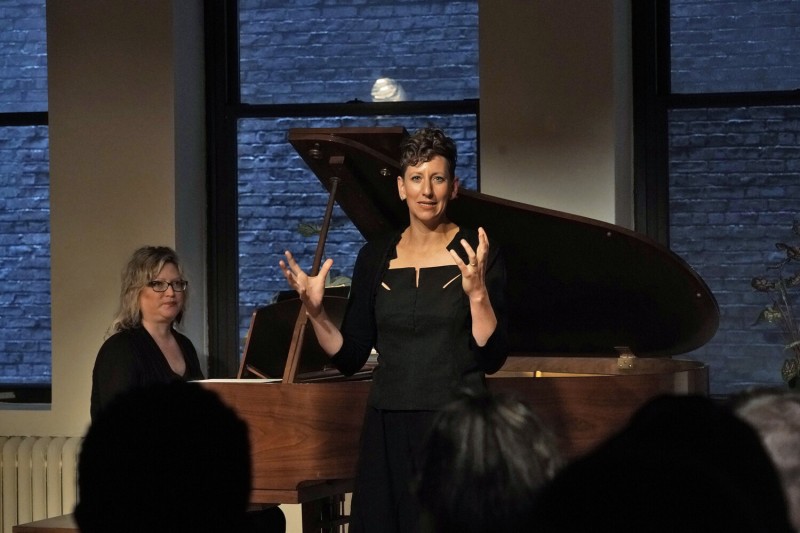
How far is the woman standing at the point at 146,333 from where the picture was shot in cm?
382

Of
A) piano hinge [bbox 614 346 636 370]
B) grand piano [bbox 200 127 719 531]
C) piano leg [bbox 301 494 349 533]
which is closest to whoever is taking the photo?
grand piano [bbox 200 127 719 531]

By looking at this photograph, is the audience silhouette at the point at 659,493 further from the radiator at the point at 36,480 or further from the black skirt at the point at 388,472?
the radiator at the point at 36,480

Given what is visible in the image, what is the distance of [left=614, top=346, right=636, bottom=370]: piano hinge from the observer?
405cm

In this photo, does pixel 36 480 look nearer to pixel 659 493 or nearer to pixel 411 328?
pixel 411 328

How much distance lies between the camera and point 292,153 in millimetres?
5254

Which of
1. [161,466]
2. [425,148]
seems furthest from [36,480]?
[161,466]

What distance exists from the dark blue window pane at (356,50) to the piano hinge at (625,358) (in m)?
1.52

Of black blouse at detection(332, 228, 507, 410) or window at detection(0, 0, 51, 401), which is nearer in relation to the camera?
black blouse at detection(332, 228, 507, 410)

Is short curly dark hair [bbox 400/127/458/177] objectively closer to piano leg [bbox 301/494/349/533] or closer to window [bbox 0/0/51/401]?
piano leg [bbox 301/494/349/533]

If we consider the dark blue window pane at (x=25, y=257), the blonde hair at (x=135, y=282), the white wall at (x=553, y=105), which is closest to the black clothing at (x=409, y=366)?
the blonde hair at (x=135, y=282)

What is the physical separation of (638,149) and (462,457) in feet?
13.2

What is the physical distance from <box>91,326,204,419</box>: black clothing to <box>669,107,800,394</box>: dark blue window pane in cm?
226

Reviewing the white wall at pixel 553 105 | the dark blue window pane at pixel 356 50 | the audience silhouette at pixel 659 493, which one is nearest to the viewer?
the audience silhouette at pixel 659 493

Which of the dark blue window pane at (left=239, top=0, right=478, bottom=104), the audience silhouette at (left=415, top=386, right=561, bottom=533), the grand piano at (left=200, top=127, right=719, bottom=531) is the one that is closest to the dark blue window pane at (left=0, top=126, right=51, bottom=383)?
the dark blue window pane at (left=239, top=0, right=478, bottom=104)
